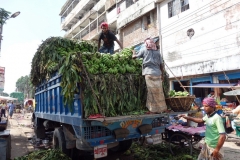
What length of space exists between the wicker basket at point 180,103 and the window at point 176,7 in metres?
11.0

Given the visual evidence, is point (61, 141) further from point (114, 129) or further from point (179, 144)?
point (179, 144)

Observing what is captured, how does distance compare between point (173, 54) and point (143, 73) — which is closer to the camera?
point (143, 73)

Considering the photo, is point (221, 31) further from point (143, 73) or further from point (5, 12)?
point (5, 12)

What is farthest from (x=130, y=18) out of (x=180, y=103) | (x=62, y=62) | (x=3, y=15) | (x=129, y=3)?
(x=62, y=62)

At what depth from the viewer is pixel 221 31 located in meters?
11.4

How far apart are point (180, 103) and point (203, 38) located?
946 centimetres

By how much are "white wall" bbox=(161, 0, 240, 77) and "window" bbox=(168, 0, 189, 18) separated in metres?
0.32

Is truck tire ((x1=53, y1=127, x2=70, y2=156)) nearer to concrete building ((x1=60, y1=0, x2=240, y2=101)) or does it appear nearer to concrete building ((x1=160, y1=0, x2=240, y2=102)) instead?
concrete building ((x1=160, y1=0, x2=240, y2=102))

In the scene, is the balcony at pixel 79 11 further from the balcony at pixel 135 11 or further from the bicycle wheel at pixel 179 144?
the bicycle wheel at pixel 179 144

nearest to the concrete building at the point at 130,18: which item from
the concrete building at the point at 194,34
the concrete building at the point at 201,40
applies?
the concrete building at the point at 194,34

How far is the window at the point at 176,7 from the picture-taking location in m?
13.7

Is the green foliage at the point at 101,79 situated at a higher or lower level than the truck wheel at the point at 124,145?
higher

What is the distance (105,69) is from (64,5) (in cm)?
3931

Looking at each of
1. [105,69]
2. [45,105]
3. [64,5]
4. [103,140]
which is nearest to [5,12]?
[45,105]
